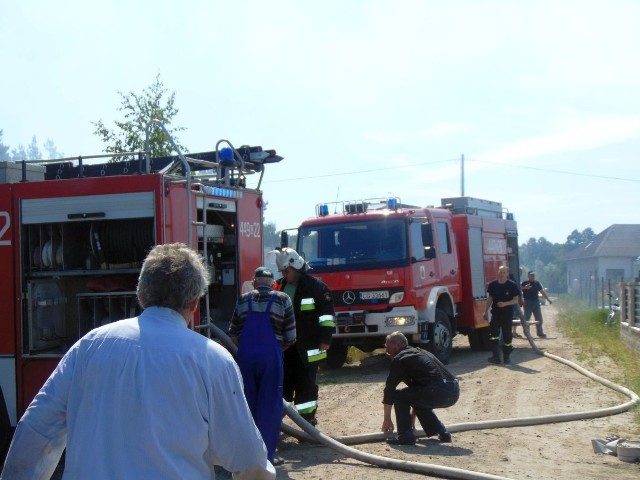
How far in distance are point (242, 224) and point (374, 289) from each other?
5.34 meters

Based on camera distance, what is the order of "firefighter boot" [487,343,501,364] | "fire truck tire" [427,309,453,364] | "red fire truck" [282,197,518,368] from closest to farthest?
"red fire truck" [282,197,518,368] < "fire truck tire" [427,309,453,364] < "firefighter boot" [487,343,501,364]

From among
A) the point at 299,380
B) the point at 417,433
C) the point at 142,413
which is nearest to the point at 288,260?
the point at 299,380

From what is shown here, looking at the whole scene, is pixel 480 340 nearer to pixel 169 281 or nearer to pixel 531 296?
pixel 531 296

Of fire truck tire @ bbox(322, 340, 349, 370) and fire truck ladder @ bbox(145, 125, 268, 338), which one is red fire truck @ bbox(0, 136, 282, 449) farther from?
fire truck tire @ bbox(322, 340, 349, 370)

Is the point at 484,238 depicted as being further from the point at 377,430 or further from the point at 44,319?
the point at 44,319

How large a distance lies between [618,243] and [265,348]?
61.9 metres

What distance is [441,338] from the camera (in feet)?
46.2

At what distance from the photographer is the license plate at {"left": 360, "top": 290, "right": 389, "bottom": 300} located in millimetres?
13375

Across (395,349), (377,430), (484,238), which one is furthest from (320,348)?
(484,238)

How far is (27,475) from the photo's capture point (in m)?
2.81

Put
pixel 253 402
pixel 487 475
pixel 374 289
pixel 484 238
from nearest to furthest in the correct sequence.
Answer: pixel 487 475 < pixel 253 402 < pixel 374 289 < pixel 484 238

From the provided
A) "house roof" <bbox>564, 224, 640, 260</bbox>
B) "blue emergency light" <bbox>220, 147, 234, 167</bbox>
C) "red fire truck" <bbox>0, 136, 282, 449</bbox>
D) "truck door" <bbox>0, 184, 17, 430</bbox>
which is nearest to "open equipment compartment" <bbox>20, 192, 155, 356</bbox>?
"red fire truck" <bbox>0, 136, 282, 449</bbox>

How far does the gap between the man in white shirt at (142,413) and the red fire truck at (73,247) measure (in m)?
4.30

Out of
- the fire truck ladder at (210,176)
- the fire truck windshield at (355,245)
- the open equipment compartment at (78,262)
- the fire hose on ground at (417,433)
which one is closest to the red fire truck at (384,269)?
the fire truck windshield at (355,245)
